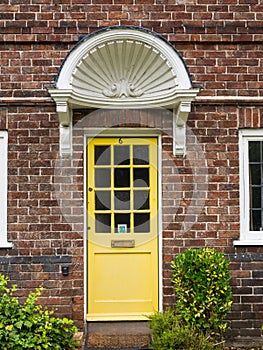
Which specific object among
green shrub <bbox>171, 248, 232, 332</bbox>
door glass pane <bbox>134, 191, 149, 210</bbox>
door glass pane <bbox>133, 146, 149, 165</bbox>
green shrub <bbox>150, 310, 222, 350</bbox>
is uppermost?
door glass pane <bbox>133, 146, 149, 165</bbox>

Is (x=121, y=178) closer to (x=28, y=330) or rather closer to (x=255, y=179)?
(x=255, y=179)

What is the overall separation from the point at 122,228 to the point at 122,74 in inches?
80.7

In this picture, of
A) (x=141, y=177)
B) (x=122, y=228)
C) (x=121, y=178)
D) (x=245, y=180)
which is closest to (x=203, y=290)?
(x=122, y=228)

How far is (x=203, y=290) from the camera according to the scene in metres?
6.25

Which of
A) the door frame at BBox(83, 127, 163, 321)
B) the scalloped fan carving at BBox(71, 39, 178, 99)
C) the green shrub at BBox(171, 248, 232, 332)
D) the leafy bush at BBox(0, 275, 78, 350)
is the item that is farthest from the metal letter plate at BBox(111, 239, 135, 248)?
the scalloped fan carving at BBox(71, 39, 178, 99)

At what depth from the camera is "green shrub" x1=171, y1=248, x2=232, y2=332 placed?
626 centimetres

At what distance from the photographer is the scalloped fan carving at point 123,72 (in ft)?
21.2

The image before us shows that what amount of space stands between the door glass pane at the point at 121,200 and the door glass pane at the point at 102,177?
0.19m

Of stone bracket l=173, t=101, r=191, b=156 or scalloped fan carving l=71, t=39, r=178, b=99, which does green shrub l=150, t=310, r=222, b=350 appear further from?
scalloped fan carving l=71, t=39, r=178, b=99

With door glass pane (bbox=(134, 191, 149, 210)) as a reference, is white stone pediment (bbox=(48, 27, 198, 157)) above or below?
above

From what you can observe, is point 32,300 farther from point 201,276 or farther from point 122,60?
point 122,60

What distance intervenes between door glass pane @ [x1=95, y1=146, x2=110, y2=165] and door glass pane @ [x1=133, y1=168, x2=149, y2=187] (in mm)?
407

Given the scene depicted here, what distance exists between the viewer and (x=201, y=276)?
6266mm

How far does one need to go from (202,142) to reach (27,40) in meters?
2.68
